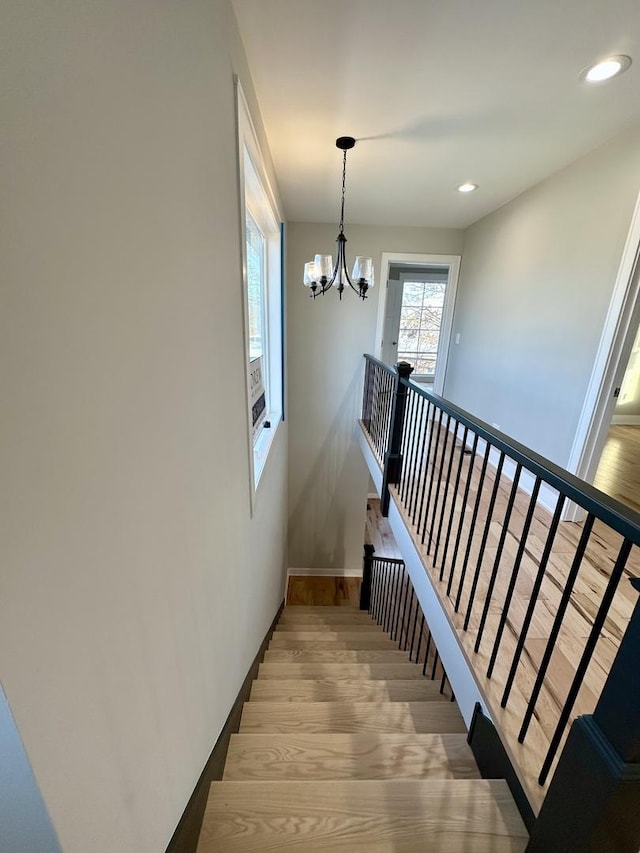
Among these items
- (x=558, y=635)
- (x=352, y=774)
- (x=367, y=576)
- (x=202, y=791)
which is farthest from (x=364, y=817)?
(x=367, y=576)

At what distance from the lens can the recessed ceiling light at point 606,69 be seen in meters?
1.49

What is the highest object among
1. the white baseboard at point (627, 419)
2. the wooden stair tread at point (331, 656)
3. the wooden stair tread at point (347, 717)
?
the white baseboard at point (627, 419)

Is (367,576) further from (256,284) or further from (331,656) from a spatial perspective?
(256,284)

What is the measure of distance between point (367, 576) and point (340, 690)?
5.91 feet

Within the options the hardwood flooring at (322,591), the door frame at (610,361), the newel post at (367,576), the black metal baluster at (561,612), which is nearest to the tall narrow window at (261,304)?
the black metal baluster at (561,612)

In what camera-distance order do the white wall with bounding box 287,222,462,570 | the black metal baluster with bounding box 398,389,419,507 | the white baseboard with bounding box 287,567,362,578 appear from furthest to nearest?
1. the white baseboard with bounding box 287,567,362,578
2. the white wall with bounding box 287,222,462,570
3. the black metal baluster with bounding box 398,389,419,507

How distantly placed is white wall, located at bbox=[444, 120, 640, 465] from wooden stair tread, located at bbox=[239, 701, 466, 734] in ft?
6.00

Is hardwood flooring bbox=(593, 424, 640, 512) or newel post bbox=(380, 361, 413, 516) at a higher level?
newel post bbox=(380, 361, 413, 516)

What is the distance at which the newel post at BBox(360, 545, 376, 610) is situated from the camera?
353 centimetres

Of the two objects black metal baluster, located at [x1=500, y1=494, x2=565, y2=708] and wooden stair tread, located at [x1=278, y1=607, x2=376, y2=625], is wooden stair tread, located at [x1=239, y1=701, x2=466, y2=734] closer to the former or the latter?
black metal baluster, located at [x1=500, y1=494, x2=565, y2=708]

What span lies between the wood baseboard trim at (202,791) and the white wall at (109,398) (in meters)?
0.07

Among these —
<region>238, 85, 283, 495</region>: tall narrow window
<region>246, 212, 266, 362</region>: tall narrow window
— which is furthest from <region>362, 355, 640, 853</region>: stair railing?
<region>246, 212, 266, 362</region>: tall narrow window

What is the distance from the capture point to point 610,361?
6.92 ft

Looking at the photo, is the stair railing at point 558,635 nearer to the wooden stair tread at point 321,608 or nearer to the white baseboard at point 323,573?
the wooden stair tread at point 321,608
